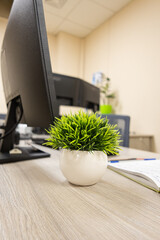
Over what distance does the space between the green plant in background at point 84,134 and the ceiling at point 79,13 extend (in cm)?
304

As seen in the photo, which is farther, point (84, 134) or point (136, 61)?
point (136, 61)

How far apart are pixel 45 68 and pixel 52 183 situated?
0.29m

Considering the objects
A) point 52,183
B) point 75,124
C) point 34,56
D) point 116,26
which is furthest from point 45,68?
point 116,26

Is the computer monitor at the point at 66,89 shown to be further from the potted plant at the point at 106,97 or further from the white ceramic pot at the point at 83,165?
the potted plant at the point at 106,97

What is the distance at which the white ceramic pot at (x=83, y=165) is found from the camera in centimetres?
36

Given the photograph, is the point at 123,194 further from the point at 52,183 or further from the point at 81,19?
the point at 81,19

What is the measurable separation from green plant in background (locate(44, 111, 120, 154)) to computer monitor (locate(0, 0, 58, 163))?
0.27ft

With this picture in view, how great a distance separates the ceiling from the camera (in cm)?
278

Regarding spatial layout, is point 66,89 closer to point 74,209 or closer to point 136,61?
point 74,209

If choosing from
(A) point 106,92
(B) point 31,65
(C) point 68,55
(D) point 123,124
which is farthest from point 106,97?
(B) point 31,65

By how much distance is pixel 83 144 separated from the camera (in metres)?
0.37

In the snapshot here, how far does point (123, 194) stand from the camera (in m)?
0.36

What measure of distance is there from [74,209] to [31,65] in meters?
0.38

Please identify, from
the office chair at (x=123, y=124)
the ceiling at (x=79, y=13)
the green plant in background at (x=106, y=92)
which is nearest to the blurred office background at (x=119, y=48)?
the ceiling at (x=79, y=13)
